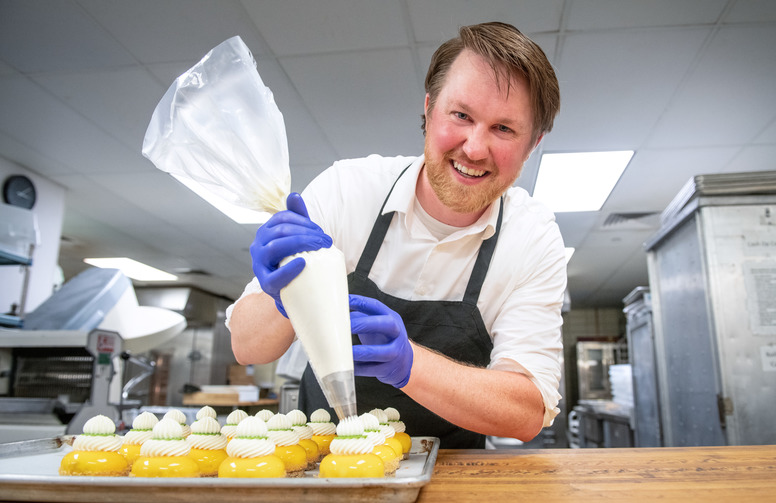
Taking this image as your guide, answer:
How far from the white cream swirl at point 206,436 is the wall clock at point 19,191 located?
4.35 meters

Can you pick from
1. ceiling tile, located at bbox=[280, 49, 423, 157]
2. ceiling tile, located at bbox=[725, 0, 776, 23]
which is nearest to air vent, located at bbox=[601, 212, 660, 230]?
ceiling tile, located at bbox=[280, 49, 423, 157]

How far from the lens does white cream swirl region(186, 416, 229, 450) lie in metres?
0.96

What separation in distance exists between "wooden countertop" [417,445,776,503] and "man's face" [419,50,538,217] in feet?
1.97

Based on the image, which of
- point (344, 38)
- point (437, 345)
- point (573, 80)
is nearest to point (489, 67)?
point (437, 345)

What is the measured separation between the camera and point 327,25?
2711 millimetres

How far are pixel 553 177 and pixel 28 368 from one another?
3.97 meters

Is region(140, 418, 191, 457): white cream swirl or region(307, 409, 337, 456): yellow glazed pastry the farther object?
region(307, 409, 337, 456): yellow glazed pastry

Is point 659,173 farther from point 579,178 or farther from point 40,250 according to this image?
point 40,250

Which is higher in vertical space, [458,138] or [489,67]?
[489,67]

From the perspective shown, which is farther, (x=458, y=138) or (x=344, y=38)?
(x=344, y=38)

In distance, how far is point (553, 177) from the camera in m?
4.62

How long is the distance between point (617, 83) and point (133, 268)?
7489 millimetres

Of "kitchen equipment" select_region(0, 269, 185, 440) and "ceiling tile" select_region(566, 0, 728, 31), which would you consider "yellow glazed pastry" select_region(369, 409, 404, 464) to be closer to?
"kitchen equipment" select_region(0, 269, 185, 440)

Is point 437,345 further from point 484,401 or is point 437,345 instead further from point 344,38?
point 344,38
